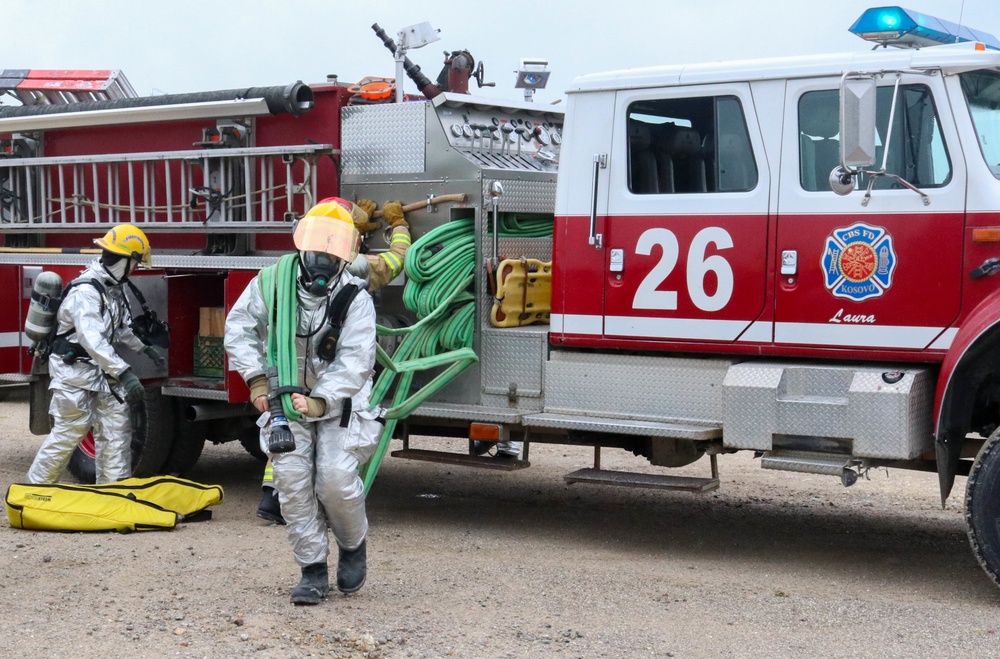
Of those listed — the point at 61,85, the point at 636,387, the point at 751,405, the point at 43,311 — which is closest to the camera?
the point at 751,405

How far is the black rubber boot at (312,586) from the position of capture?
5391 mm

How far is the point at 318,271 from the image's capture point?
17.8 feet

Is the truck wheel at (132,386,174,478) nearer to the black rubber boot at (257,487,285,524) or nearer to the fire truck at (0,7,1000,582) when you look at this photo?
the fire truck at (0,7,1000,582)

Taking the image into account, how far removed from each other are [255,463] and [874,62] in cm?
577

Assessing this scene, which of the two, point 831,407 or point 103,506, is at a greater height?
point 831,407

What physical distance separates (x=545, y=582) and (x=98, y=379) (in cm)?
323

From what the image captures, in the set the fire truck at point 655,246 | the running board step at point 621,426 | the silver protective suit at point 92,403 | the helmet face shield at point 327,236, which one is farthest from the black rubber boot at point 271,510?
the helmet face shield at point 327,236

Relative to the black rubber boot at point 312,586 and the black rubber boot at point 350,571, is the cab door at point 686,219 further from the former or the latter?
the black rubber boot at point 312,586

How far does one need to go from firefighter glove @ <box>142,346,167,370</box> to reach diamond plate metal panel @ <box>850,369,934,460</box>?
168 inches

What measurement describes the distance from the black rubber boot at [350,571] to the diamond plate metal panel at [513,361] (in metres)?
1.73

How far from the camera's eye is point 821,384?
5984 millimetres

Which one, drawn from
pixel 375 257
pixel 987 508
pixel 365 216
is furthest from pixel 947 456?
pixel 365 216

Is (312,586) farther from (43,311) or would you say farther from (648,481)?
(43,311)

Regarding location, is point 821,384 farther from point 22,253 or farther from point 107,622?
point 22,253
